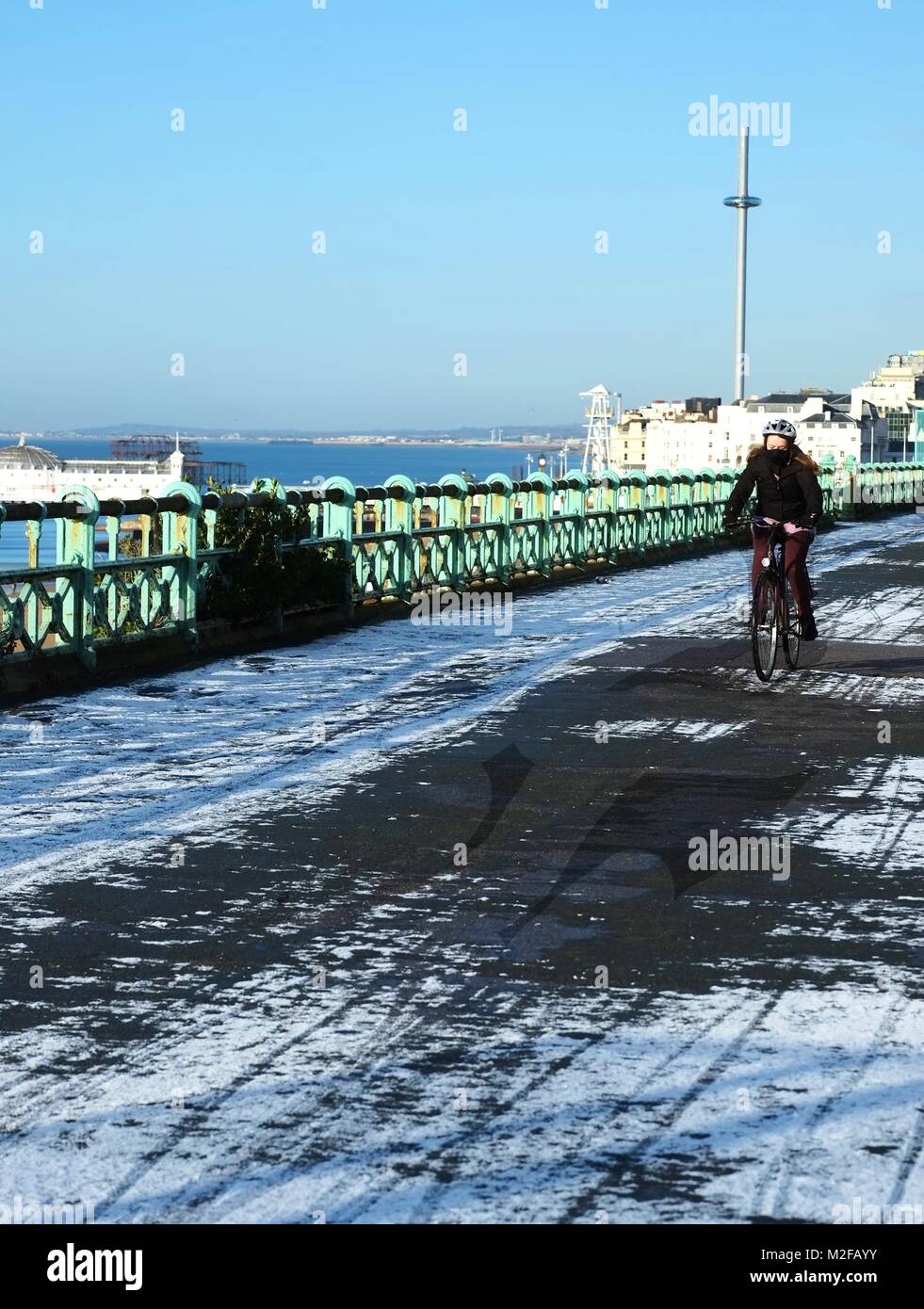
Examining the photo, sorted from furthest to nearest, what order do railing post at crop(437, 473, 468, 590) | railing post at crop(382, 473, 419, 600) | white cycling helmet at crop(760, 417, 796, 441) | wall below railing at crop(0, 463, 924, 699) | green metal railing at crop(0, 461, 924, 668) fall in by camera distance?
railing post at crop(437, 473, 468, 590) → railing post at crop(382, 473, 419, 600) → white cycling helmet at crop(760, 417, 796, 441) → green metal railing at crop(0, 461, 924, 668) → wall below railing at crop(0, 463, 924, 699)

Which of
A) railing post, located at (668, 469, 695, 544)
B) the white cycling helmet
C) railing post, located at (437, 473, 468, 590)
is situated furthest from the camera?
railing post, located at (668, 469, 695, 544)

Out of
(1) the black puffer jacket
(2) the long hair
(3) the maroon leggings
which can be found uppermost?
(2) the long hair

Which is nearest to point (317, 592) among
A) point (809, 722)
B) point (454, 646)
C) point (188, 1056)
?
point (454, 646)

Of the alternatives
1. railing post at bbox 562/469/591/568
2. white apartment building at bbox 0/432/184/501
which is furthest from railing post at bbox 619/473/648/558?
white apartment building at bbox 0/432/184/501

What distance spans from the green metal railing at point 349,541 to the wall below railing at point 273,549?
0.7 inches

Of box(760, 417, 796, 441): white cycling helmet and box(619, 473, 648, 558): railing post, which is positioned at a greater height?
box(760, 417, 796, 441): white cycling helmet

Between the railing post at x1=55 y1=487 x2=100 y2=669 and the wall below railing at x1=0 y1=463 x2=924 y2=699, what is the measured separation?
0.01 metres

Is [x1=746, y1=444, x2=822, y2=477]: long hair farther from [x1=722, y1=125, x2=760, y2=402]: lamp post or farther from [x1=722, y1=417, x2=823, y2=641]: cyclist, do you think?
[x1=722, y1=125, x2=760, y2=402]: lamp post

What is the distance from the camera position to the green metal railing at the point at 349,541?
13.6 metres

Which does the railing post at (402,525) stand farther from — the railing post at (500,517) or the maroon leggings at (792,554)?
the maroon leggings at (792,554)

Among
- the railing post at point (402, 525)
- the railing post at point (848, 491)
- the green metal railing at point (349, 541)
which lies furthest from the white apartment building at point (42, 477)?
the railing post at point (402, 525)

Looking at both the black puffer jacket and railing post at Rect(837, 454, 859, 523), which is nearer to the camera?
the black puffer jacket

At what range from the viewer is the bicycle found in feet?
47.0
